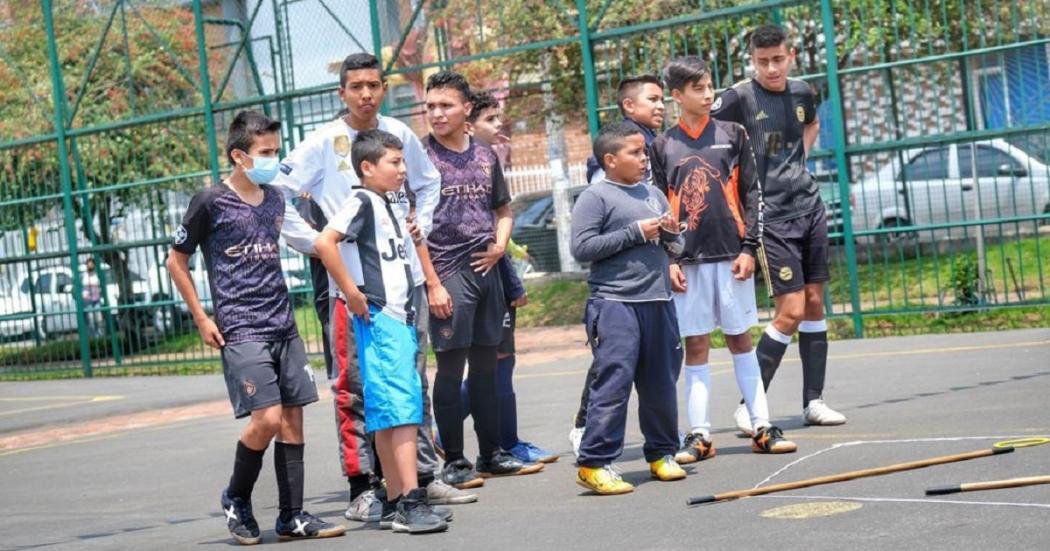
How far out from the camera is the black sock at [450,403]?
27.8 ft

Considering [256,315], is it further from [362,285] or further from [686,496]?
[686,496]

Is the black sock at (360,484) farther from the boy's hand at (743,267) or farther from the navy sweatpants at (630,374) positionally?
the boy's hand at (743,267)

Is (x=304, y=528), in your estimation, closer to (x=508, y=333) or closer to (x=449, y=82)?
(x=508, y=333)

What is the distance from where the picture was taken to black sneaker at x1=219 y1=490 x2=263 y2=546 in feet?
24.1

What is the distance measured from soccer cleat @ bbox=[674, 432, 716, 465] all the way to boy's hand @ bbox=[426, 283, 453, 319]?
136cm

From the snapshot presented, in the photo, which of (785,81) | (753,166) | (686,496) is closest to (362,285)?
(686,496)

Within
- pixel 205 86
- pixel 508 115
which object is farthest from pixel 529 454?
pixel 508 115

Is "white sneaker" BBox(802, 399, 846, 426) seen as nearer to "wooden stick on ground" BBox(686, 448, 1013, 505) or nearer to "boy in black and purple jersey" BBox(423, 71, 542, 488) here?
"boy in black and purple jersey" BBox(423, 71, 542, 488)

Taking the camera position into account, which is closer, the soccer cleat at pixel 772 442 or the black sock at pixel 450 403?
the soccer cleat at pixel 772 442

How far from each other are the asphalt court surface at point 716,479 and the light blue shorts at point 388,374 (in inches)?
20.5

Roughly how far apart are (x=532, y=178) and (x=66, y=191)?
993 cm

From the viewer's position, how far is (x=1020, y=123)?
14.1 meters

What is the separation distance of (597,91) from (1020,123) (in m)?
4.21

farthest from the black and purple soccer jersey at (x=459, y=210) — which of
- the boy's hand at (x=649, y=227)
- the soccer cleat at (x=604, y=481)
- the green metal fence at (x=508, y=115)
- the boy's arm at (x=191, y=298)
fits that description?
the green metal fence at (x=508, y=115)
